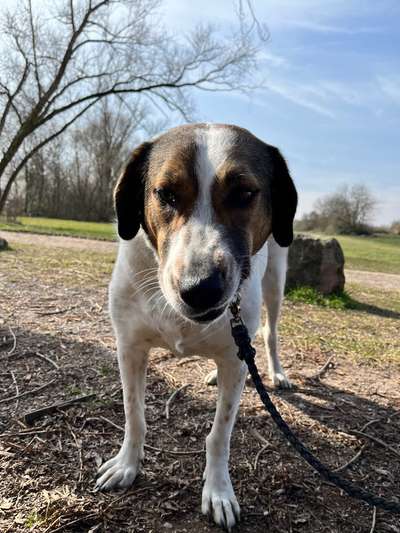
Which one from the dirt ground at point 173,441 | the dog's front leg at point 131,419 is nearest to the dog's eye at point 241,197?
the dog's front leg at point 131,419

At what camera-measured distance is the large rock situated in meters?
8.33

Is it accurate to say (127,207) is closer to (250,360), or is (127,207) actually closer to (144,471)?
(250,360)

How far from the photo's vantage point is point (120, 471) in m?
2.45

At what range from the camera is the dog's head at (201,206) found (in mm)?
1766

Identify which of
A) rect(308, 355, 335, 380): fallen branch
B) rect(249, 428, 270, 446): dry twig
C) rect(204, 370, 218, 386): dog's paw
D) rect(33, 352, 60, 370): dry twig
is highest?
rect(33, 352, 60, 370): dry twig

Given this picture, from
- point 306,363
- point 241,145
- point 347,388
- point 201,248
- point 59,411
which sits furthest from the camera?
point 306,363

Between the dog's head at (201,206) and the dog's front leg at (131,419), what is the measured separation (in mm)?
634

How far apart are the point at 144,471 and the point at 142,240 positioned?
130 centimetres

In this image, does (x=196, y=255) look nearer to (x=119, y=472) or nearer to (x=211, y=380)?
(x=119, y=472)

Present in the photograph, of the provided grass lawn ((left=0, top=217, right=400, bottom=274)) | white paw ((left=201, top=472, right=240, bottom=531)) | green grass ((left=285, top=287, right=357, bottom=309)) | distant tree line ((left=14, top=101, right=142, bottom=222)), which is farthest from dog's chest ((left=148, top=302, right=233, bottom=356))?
distant tree line ((left=14, top=101, right=142, bottom=222))

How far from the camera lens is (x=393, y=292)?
416 inches

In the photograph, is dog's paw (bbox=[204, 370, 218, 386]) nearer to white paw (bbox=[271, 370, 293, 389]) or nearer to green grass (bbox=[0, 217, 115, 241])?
white paw (bbox=[271, 370, 293, 389])

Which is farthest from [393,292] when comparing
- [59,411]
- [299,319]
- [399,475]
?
[59,411]

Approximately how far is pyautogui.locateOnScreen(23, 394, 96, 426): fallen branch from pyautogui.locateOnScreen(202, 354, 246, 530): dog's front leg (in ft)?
3.73
